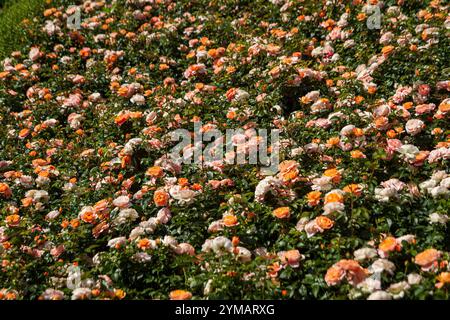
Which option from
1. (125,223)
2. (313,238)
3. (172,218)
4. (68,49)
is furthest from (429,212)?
(68,49)

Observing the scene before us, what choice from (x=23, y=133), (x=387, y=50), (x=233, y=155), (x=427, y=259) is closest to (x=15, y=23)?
(x=23, y=133)

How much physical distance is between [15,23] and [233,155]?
12.5ft

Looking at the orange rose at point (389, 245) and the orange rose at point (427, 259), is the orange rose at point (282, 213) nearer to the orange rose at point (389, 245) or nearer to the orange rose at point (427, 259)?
the orange rose at point (389, 245)

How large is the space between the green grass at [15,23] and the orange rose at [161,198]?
10.2 feet

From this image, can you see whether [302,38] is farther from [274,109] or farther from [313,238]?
[313,238]

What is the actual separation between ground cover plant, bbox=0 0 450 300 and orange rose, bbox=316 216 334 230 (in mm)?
10

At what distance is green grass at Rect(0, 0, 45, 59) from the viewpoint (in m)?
5.18

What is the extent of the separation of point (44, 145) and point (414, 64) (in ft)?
8.78

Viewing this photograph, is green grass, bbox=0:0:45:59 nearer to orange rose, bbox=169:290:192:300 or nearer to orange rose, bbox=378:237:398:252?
orange rose, bbox=169:290:192:300

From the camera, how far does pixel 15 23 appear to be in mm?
5652

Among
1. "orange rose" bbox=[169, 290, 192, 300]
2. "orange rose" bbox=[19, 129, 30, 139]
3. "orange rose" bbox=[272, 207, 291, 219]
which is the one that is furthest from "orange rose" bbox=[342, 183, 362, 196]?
"orange rose" bbox=[19, 129, 30, 139]

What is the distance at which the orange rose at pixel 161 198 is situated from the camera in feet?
9.13

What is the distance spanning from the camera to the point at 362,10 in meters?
4.36

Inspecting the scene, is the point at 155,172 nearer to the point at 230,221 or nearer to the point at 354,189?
the point at 230,221
